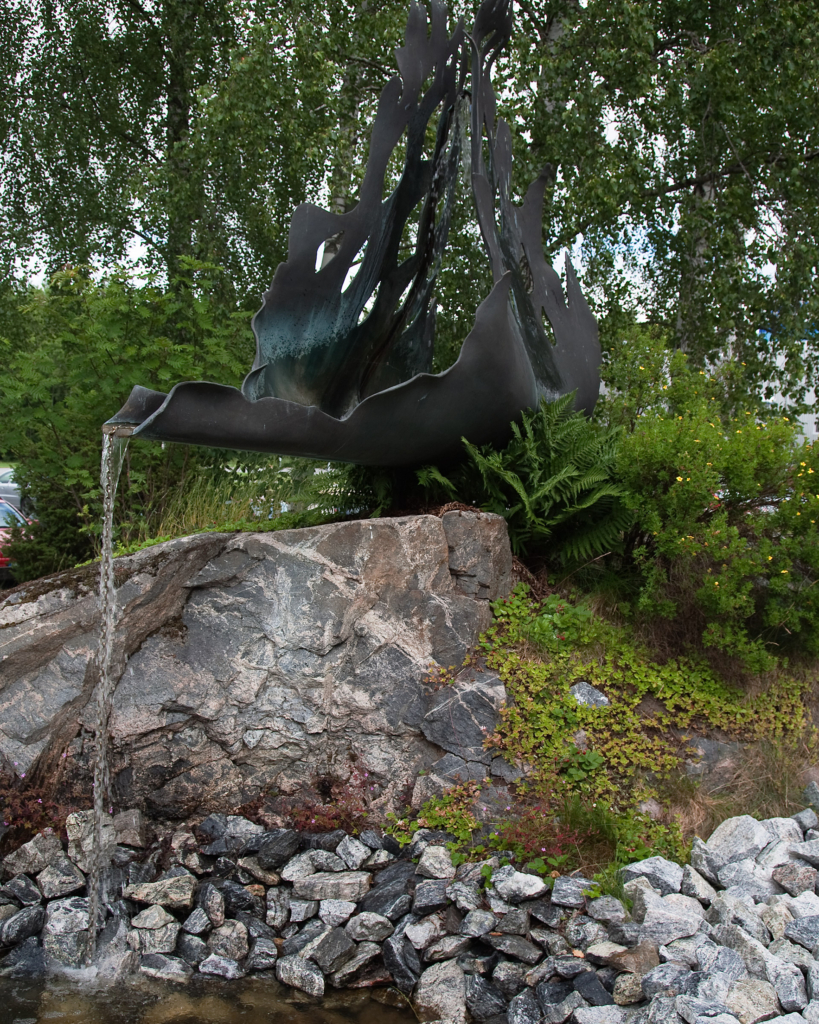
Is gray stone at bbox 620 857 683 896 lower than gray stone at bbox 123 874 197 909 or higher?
higher

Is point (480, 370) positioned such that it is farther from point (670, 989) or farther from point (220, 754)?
point (670, 989)

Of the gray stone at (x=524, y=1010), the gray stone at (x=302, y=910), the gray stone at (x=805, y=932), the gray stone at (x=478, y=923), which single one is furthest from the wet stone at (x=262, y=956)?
the gray stone at (x=805, y=932)

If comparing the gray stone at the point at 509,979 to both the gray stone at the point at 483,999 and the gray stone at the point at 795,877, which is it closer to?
the gray stone at the point at 483,999

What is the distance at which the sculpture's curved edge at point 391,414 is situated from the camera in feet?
11.9

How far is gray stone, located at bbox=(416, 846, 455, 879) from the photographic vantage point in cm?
368

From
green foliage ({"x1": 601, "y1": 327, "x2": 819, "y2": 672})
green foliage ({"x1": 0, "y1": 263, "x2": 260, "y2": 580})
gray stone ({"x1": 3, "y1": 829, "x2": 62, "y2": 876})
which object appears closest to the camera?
gray stone ({"x1": 3, "y1": 829, "x2": 62, "y2": 876})

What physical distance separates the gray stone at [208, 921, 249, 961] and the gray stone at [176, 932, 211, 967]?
0.03 metres

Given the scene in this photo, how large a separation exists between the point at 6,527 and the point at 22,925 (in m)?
4.98

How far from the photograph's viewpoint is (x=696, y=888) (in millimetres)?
3355

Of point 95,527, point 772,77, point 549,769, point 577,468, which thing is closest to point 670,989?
point 549,769

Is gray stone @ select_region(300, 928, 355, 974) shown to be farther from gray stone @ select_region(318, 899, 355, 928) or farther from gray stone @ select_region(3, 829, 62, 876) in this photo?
gray stone @ select_region(3, 829, 62, 876)

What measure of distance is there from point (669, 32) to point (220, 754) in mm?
11144

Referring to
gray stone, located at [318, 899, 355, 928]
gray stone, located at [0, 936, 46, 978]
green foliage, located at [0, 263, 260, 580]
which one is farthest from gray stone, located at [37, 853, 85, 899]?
green foliage, located at [0, 263, 260, 580]

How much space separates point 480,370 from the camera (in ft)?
15.2
